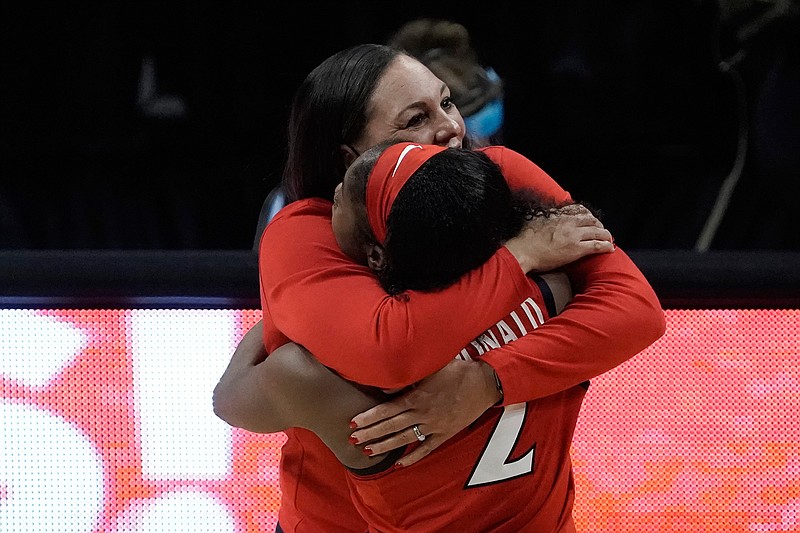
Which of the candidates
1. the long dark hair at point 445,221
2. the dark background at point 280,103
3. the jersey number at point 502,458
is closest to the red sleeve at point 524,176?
the long dark hair at point 445,221

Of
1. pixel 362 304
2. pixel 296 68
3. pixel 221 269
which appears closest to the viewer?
pixel 362 304

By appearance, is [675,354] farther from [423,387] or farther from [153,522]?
[153,522]

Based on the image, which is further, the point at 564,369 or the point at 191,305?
the point at 191,305

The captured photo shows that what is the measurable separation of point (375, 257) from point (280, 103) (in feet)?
5.43

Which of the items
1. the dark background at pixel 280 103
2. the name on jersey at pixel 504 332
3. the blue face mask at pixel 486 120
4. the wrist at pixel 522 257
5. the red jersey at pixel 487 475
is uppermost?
the wrist at pixel 522 257

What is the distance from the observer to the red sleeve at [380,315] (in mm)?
817

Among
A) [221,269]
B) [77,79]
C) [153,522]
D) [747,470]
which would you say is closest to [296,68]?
[77,79]

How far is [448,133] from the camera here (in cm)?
108

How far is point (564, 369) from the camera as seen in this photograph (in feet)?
2.89

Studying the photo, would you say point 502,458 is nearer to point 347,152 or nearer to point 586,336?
point 586,336

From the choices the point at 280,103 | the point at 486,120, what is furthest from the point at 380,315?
the point at 280,103

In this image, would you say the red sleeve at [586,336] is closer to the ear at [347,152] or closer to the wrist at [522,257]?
the wrist at [522,257]

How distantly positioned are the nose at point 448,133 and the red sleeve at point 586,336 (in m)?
0.23

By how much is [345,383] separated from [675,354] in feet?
1.92
